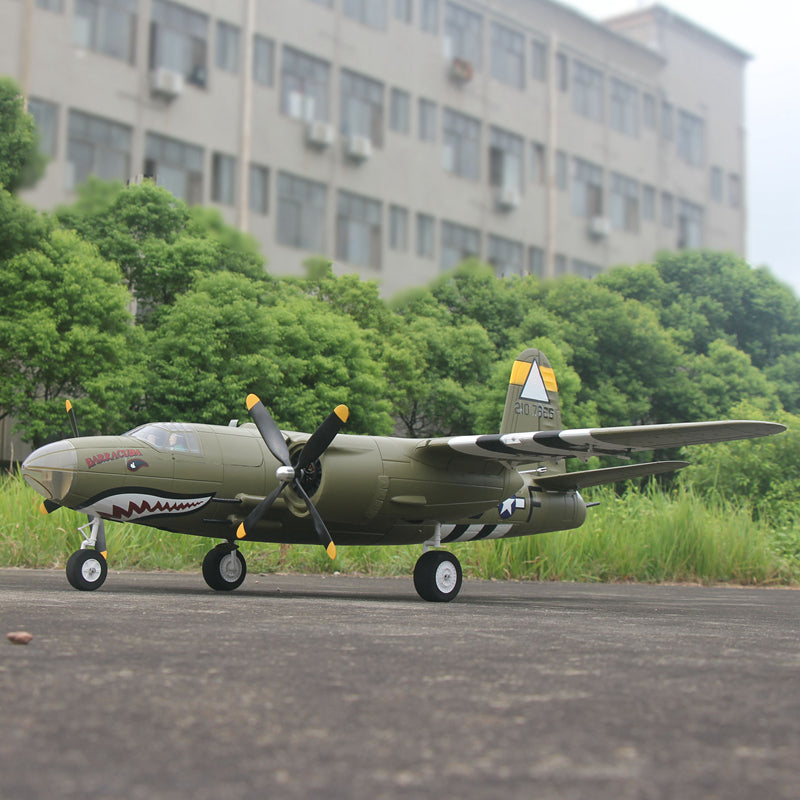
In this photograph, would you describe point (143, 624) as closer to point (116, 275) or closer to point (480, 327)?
point (116, 275)

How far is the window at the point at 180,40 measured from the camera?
37.3 meters

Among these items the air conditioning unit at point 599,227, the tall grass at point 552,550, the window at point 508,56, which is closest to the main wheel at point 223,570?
the tall grass at point 552,550

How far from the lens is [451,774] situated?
307 cm

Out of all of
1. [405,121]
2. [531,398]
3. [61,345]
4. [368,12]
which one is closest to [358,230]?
[405,121]

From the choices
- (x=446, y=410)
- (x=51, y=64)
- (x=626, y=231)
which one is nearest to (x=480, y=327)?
(x=446, y=410)

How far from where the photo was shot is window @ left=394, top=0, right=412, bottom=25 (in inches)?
1823

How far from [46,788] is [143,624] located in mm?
4337

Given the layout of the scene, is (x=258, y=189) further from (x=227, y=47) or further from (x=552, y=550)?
(x=552, y=550)

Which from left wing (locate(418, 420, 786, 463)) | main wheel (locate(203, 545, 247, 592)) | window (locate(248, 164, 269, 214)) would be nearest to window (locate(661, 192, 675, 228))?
window (locate(248, 164, 269, 214))

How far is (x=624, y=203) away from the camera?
58.8 m

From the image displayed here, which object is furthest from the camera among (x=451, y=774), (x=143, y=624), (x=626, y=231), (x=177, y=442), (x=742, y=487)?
(x=626, y=231)

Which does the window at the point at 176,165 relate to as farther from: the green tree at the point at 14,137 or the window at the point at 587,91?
the window at the point at 587,91

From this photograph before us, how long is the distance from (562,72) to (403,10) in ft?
41.7

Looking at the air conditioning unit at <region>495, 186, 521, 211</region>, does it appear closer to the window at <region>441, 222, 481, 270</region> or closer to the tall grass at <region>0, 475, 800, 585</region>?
the window at <region>441, 222, 481, 270</region>
